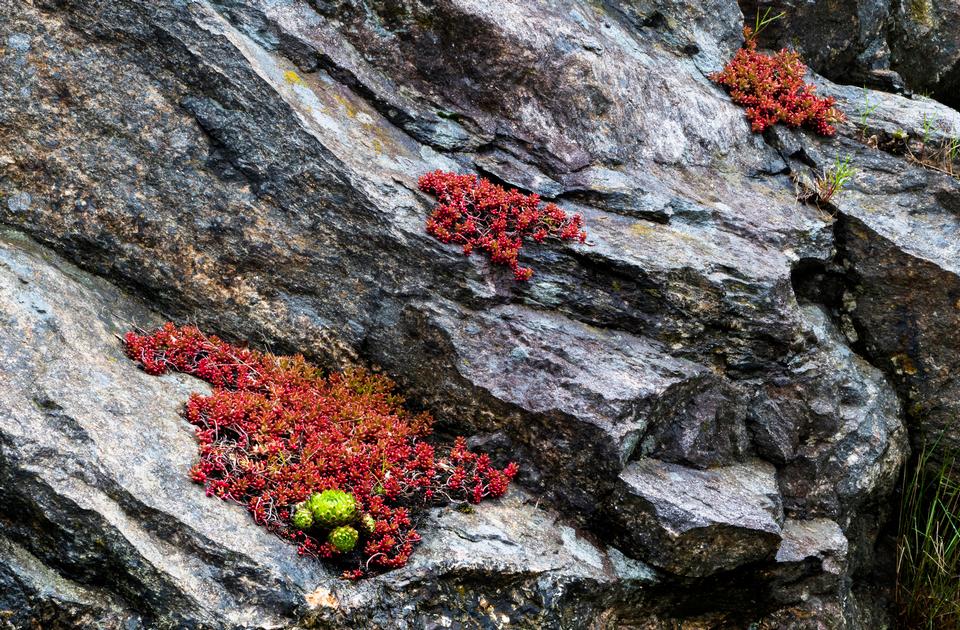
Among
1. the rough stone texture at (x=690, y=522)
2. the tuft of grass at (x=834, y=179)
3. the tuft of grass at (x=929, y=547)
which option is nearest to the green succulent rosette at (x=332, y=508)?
the rough stone texture at (x=690, y=522)

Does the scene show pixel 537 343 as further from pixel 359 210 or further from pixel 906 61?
pixel 906 61

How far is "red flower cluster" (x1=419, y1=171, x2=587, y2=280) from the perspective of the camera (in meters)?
7.80

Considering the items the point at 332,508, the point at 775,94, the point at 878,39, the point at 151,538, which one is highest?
the point at 878,39

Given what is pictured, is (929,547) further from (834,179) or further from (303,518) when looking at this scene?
(303,518)

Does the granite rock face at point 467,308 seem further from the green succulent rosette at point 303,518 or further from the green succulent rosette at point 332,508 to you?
the green succulent rosette at point 332,508

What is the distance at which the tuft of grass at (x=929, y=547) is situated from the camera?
842 centimetres

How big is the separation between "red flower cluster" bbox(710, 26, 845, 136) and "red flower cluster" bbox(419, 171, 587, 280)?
3.93 m

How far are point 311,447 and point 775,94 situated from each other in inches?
326

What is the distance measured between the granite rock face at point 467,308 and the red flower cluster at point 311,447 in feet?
0.68

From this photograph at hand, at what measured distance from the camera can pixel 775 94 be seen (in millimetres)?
10703

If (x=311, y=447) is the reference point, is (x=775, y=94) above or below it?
above

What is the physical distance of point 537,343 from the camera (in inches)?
291

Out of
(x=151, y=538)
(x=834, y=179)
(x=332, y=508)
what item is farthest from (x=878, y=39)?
(x=151, y=538)

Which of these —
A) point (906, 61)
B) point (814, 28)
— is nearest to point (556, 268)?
point (814, 28)
